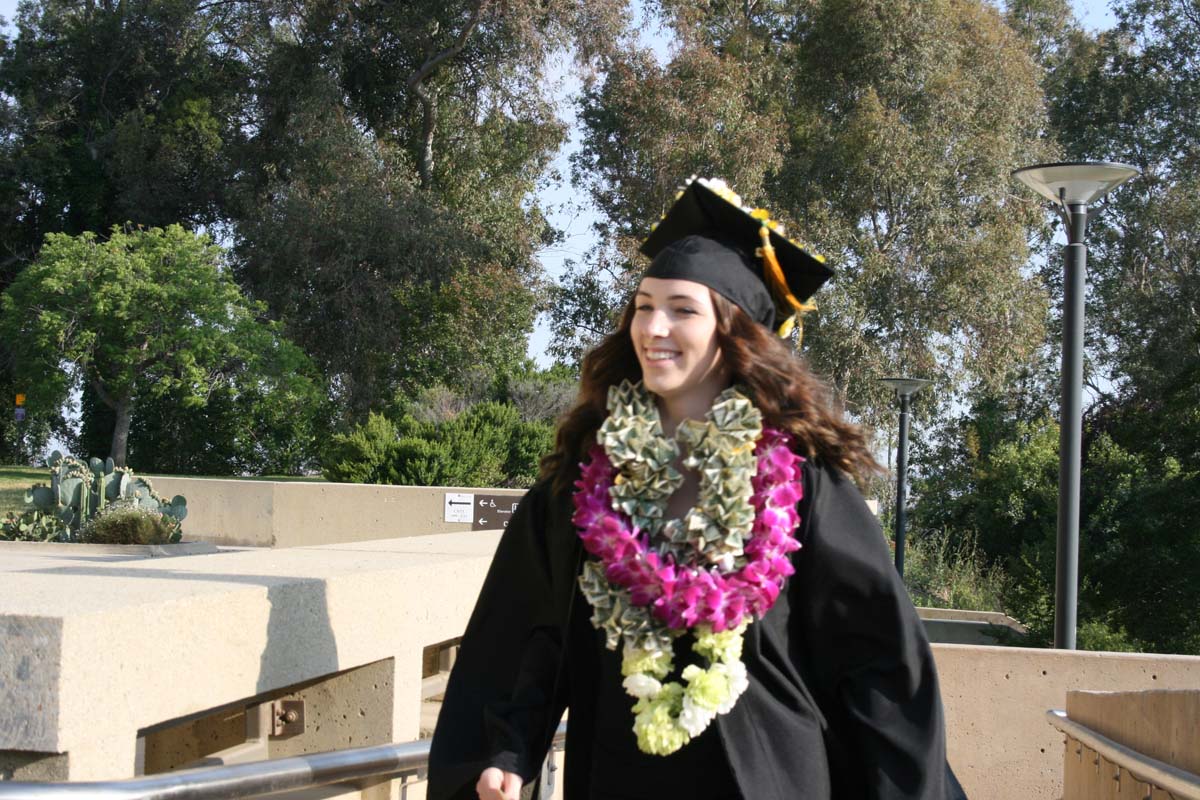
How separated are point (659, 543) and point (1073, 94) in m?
33.7

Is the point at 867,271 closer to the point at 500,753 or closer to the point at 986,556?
the point at 986,556

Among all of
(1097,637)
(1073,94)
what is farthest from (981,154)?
(1097,637)

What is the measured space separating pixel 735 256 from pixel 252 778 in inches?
56.5

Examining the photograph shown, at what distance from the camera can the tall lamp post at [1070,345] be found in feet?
26.8

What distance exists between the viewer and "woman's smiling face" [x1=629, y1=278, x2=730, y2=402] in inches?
104

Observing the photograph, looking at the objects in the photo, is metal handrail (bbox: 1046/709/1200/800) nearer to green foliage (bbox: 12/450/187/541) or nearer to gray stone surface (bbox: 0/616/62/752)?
gray stone surface (bbox: 0/616/62/752)

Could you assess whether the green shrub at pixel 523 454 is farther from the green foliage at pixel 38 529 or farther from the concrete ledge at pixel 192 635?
the concrete ledge at pixel 192 635

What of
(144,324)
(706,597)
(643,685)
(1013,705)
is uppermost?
(144,324)

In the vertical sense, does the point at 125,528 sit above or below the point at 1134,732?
above

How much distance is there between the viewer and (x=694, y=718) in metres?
2.39

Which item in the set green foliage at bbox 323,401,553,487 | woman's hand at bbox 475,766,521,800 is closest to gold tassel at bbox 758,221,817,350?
woman's hand at bbox 475,766,521,800

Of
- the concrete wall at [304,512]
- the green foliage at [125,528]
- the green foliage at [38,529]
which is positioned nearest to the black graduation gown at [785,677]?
the green foliage at [125,528]

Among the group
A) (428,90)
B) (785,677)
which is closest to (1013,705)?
(785,677)

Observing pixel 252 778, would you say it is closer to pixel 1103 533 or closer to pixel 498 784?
pixel 498 784
